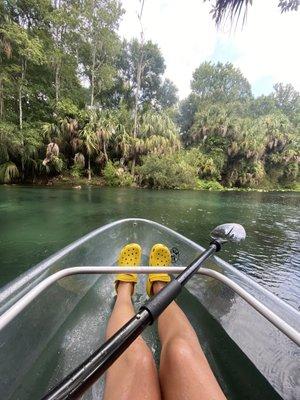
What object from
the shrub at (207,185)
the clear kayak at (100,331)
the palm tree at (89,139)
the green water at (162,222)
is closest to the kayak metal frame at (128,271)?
the clear kayak at (100,331)

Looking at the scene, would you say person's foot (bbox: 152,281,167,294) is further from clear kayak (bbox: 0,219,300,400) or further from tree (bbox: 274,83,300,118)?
tree (bbox: 274,83,300,118)

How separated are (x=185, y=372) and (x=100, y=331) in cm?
86

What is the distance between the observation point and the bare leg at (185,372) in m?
0.87

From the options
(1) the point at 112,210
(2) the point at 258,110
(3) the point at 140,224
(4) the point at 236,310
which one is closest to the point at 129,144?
(1) the point at 112,210

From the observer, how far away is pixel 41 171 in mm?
15836

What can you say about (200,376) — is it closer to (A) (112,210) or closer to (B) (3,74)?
(A) (112,210)

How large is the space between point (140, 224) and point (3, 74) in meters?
14.9

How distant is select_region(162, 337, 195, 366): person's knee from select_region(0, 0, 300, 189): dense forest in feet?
48.9

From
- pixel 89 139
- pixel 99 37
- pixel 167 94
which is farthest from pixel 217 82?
pixel 89 139

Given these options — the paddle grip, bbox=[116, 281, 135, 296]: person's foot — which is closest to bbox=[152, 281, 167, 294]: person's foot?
bbox=[116, 281, 135, 296]: person's foot

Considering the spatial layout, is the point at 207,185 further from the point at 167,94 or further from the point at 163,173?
the point at 167,94

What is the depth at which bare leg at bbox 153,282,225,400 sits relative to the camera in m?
0.87

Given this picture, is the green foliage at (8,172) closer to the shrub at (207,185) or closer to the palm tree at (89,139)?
the palm tree at (89,139)

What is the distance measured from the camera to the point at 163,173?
1633 cm
